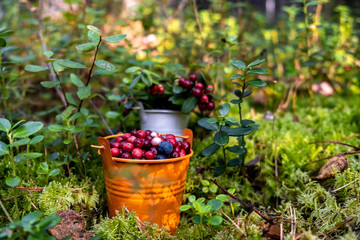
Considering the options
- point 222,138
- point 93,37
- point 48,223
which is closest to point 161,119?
point 222,138

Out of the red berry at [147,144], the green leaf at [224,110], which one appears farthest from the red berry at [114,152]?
the green leaf at [224,110]

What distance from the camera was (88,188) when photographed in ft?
5.05

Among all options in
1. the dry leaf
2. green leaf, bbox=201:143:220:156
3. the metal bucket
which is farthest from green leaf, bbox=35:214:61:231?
the dry leaf

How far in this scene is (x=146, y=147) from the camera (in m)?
1.36

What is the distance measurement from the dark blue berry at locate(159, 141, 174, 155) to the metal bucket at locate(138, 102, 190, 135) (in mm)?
545

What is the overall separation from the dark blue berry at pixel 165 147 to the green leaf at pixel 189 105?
507mm

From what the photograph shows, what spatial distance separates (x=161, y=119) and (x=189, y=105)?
21 centimetres

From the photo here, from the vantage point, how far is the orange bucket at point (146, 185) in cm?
125

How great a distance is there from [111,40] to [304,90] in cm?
248

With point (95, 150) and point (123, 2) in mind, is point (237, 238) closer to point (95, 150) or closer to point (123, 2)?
point (95, 150)

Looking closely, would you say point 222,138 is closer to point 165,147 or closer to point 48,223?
point 165,147

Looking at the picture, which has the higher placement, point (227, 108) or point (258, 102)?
point (227, 108)

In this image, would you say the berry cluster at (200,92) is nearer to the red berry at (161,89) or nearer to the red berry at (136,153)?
the red berry at (161,89)

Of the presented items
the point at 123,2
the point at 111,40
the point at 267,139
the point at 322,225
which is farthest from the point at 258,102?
the point at 123,2
